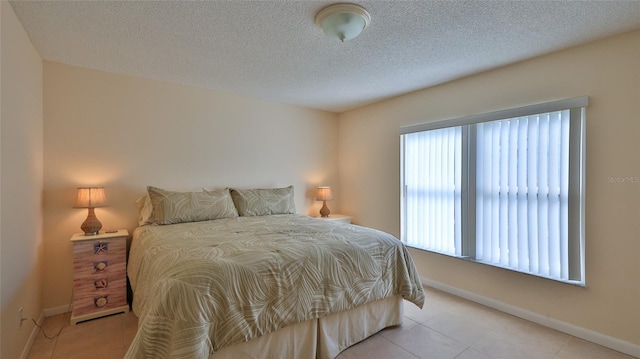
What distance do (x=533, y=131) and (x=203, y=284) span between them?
2816 mm

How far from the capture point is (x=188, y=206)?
2949 mm

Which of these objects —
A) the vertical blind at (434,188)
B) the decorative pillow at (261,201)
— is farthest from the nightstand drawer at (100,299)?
the vertical blind at (434,188)

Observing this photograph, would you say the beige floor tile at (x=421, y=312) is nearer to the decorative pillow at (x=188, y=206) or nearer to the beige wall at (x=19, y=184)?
the decorative pillow at (x=188, y=206)

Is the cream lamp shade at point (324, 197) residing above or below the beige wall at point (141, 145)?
below

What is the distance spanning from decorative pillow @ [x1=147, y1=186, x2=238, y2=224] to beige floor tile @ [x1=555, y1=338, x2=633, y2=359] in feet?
10.1

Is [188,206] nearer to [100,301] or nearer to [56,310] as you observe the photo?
[100,301]

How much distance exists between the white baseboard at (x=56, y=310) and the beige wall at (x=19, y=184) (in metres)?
0.14

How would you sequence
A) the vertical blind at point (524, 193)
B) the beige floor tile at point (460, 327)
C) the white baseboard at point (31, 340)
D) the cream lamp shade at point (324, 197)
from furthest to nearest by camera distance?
the cream lamp shade at point (324, 197)
the vertical blind at point (524, 193)
the beige floor tile at point (460, 327)
the white baseboard at point (31, 340)

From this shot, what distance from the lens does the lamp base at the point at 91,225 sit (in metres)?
2.59

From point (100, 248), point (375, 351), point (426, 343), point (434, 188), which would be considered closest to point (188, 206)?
point (100, 248)

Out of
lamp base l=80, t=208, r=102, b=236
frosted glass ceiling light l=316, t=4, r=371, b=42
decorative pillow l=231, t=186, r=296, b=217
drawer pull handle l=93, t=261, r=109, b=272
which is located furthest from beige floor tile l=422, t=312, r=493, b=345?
lamp base l=80, t=208, r=102, b=236

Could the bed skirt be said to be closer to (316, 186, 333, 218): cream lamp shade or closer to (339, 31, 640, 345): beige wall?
(339, 31, 640, 345): beige wall

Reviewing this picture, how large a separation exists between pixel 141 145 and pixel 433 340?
10.9 ft

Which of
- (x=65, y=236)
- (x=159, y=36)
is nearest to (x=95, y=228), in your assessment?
(x=65, y=236)
